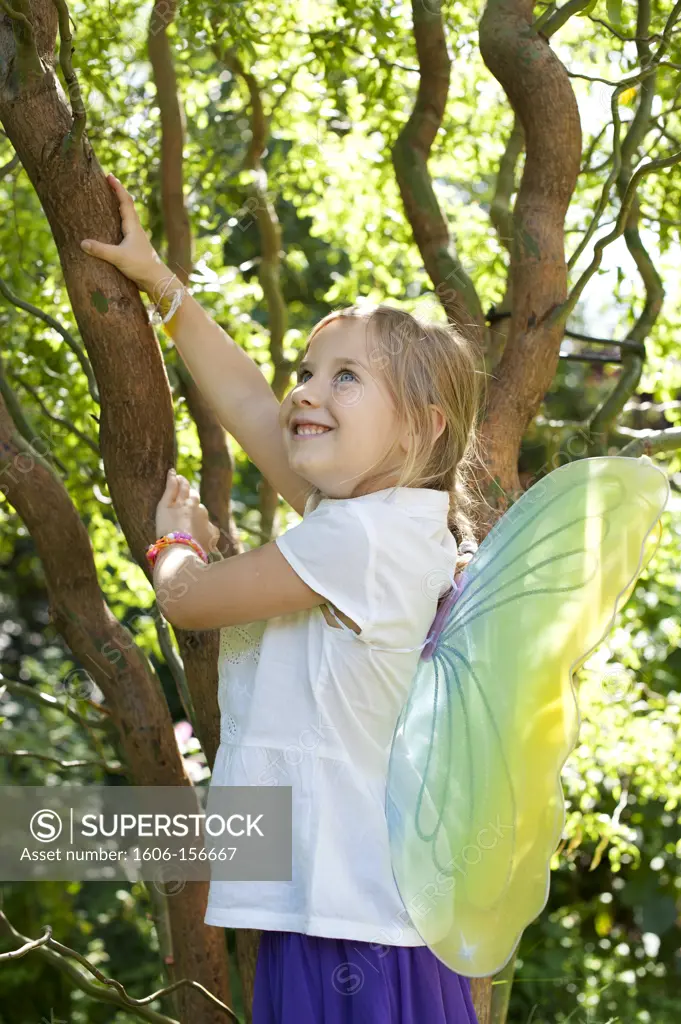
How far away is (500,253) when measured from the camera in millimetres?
3174

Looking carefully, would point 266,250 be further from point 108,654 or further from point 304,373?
point 304,373

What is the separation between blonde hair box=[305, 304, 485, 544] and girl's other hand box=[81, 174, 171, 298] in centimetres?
25

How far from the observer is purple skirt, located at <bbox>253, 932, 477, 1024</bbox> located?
1452 mm

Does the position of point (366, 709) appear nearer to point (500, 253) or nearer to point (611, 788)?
point (500, 253)

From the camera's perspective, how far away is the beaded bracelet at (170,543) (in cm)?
163

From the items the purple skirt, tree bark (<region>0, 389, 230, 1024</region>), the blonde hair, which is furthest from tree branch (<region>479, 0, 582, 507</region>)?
the purple skirt

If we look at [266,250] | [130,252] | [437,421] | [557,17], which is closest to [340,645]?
[437,421]

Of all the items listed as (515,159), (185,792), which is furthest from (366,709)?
(515,159)

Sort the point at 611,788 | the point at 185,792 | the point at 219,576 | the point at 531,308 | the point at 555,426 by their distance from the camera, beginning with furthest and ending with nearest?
the point at 611,788
the point at 555,426
the point at 185,792
the point at 531,308
the point at 219,576

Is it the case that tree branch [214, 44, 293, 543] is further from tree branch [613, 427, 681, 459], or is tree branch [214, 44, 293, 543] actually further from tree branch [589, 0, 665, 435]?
tree branch [613, 427, 681, 459]

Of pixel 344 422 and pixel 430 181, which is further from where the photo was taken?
pixel 430 181

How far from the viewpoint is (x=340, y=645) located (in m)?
1.52

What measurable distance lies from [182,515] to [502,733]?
0.56 meters

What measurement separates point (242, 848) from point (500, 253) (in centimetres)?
208
